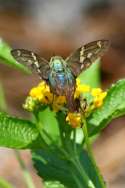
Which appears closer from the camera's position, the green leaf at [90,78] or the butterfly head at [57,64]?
the butterfly head at [57,64]

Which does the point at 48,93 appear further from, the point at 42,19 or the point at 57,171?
the point at 42,19

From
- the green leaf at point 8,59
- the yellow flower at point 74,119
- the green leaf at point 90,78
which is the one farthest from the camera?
the green leaf at point 90,78

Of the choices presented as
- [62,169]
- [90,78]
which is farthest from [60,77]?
[90,78]

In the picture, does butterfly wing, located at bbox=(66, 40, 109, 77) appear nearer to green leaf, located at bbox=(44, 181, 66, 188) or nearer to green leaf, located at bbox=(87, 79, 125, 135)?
green leaf, located at bbox=(87, 79, 125, 135)

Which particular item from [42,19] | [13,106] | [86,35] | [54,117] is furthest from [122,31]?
[54,117]

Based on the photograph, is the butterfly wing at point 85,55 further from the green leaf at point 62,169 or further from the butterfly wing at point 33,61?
the green leaf at point 62,169

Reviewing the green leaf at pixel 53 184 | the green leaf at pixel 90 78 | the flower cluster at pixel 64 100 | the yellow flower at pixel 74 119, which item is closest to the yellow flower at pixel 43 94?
the flower cluster at pixel 64 100

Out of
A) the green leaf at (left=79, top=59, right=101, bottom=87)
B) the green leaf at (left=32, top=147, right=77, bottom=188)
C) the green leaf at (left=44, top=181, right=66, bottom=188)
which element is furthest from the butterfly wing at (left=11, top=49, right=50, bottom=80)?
the green leaf at (left=79, top=59, right=101, bottom=87)

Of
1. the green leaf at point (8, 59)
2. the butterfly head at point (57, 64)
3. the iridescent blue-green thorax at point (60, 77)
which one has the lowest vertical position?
the iridescent blue-green thorax at point (60, 77)
